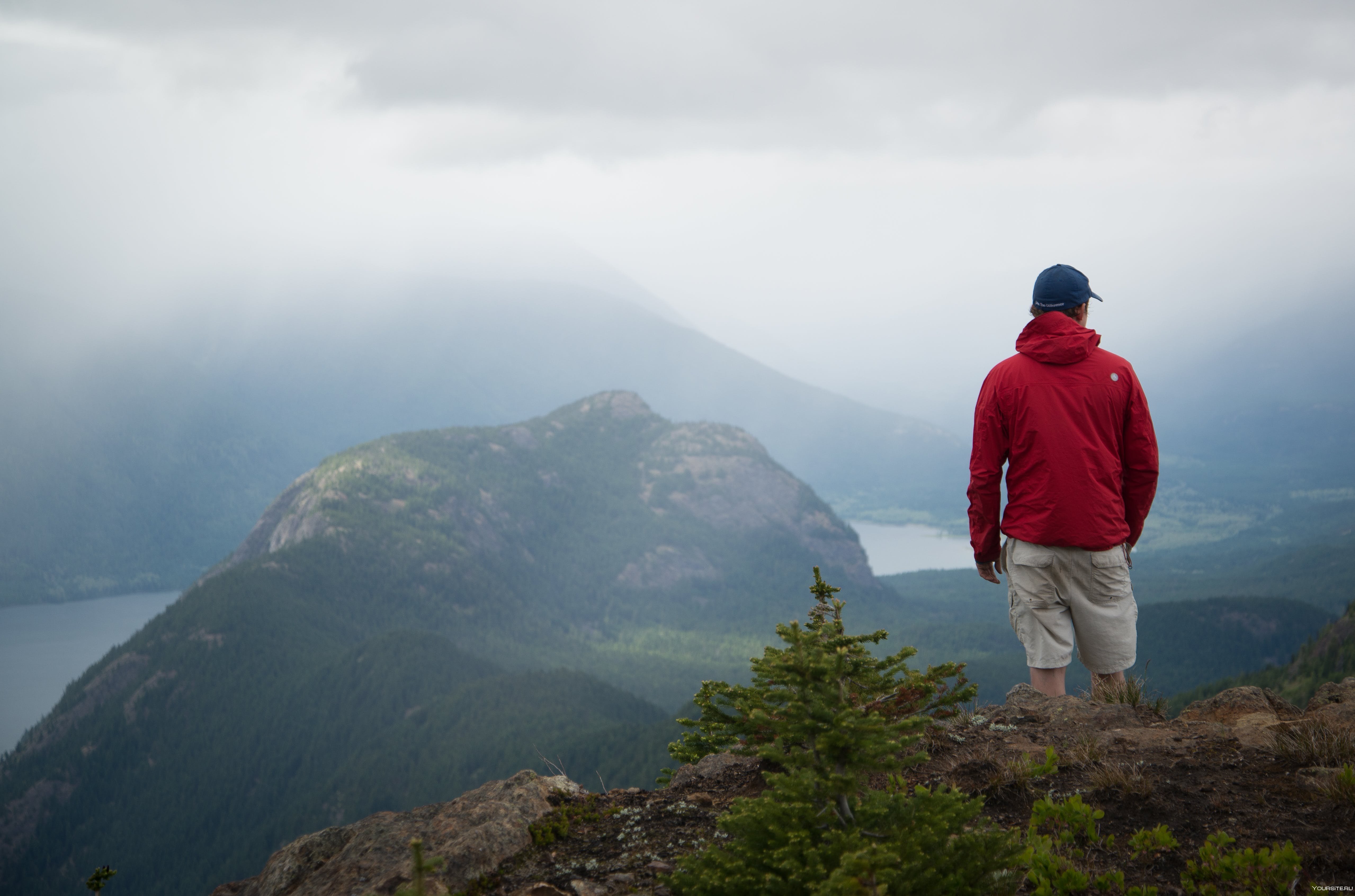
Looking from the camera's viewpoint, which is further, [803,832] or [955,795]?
[955,795]

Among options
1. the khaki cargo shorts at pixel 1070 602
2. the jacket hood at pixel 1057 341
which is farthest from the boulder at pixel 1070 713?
the jacket hood at pixel 1057 341

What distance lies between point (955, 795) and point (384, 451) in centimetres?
15924

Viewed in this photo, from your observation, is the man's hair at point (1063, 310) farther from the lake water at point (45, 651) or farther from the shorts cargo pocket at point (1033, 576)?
the lake water at point (45, 651)

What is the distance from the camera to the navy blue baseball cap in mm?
6895

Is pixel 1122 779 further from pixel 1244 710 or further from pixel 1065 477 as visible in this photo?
pixel 1244 710

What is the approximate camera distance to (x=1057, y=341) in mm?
6703

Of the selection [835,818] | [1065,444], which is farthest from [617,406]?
[835,818]

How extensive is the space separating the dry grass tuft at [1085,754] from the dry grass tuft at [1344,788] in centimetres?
143

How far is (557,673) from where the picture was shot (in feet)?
314

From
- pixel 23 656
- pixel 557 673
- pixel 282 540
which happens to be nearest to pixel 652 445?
pixel 282 540

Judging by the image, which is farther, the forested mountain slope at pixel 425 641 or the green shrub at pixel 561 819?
the forested mountain slope at pixel 425 641

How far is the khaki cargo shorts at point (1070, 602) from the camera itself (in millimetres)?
6793

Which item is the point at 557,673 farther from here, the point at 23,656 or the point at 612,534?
the point at 23,656

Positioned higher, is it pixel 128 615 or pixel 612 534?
pixel 612 534
